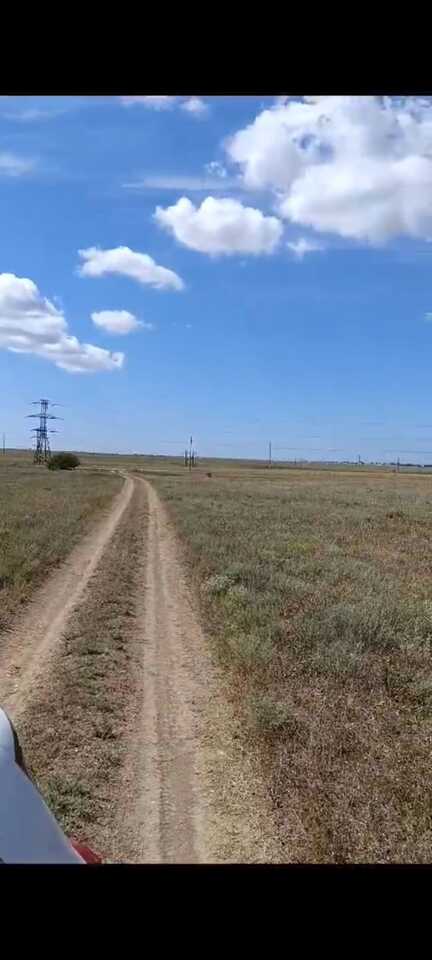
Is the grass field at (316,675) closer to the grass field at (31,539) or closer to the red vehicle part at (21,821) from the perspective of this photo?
the grass field at (31,539)

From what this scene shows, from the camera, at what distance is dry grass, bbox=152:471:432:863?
3863 mm

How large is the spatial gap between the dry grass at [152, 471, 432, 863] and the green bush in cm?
9162

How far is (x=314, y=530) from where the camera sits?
2153 centimetres

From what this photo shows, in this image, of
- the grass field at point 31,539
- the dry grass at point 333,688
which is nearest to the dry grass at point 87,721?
the dry grass at point 333,688

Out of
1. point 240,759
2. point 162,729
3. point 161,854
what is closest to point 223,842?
point 161,854

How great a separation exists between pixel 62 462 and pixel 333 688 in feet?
330

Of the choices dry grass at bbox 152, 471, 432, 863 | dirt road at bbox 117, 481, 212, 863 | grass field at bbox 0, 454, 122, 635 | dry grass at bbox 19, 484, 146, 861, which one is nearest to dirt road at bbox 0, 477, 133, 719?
dry grass at bbox 19, 484, 146, 861

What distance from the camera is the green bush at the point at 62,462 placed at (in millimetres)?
102750

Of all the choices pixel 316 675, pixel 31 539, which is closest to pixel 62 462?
pixel 31 539

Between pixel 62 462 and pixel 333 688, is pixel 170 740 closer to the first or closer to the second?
pixel 333 688

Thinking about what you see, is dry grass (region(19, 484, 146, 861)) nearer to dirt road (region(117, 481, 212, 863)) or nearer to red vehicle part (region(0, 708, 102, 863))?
dirt road (region(117, 481, 212, 863))
